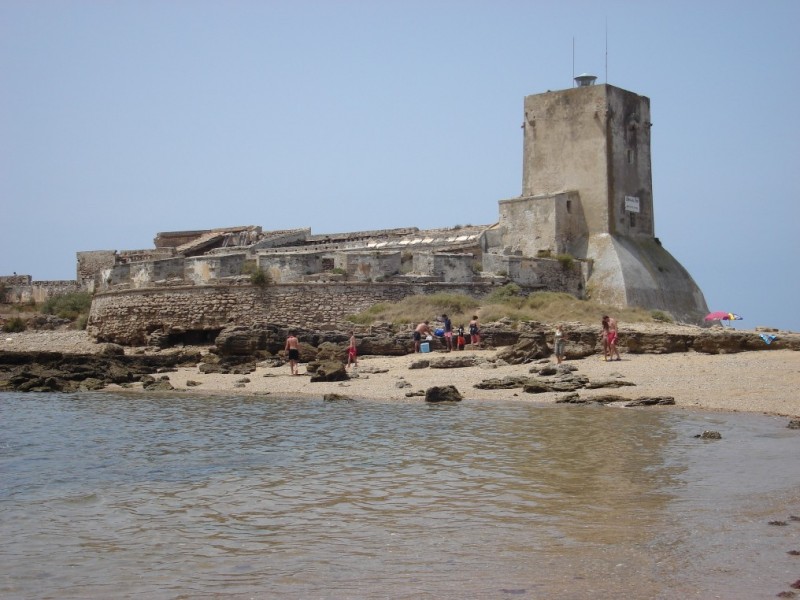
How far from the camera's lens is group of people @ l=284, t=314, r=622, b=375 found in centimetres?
1820

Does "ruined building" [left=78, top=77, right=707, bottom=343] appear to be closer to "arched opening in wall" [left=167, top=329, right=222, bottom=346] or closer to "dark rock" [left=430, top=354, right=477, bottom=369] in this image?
"arched opening in wall" [left=167, top=329, right=222, bottom=346]

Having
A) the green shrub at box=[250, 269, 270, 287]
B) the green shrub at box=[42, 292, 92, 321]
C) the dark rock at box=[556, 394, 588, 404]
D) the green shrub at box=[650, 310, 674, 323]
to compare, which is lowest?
the dark rock at box=[556, 394, 588, 404]

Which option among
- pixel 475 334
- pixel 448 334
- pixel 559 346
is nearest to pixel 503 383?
pixel 559 346

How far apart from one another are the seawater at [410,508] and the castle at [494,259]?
38.7 ft

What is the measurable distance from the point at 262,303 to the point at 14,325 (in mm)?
11587

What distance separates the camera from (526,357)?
18.6m

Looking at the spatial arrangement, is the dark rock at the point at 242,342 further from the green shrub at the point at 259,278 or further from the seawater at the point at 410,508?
the seawater at the point at 410,508

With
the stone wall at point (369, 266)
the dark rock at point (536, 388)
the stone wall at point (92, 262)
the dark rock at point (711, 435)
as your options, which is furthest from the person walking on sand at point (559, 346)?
the stone wall at point (92, 262)

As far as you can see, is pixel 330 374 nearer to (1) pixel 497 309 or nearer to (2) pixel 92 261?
(1) pixel 497 309

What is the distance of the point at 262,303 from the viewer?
82.7 feet

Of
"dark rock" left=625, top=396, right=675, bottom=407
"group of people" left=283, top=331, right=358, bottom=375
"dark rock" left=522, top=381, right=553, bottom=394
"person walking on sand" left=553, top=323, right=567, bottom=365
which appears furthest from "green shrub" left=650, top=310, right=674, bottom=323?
"dark rock" left=625, top=396, right=675, bottom=407

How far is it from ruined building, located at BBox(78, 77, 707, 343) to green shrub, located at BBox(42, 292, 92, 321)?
898 millimetres

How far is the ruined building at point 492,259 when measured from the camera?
25.2 metres

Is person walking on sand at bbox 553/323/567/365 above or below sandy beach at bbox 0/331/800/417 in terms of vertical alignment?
above
